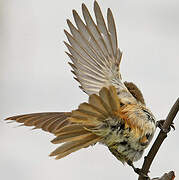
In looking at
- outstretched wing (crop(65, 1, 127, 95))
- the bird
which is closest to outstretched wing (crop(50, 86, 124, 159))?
the bird

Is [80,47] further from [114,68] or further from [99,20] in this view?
[114,68]

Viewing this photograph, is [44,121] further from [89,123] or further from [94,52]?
[94,52]

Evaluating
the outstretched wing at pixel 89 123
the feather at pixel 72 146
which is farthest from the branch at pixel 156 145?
the feather at pixel 72 146

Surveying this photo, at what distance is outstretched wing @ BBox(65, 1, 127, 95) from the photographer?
1475 millimetres

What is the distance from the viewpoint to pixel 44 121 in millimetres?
1370

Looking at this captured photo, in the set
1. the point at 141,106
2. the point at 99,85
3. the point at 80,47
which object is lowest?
the point at 141,106

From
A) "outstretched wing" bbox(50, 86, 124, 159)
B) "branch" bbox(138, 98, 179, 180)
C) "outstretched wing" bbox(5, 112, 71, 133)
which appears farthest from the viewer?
"outstretched wing" bbox(5, 112, 71, 133)

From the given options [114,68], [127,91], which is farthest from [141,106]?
[114,68]

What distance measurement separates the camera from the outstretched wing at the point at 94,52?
4.84 feet

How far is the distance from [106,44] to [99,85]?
166mm

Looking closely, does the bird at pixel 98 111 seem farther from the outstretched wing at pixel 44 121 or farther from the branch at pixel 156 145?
the branch at pixel 156 145

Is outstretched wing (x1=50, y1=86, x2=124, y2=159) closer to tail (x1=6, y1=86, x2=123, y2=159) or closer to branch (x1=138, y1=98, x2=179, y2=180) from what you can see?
tail (x1=6, y1=86, x2=123, y2=159)

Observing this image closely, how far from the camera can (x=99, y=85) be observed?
162 cm

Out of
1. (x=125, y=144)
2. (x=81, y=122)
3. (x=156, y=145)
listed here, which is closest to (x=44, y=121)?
(x=81, y=122)
